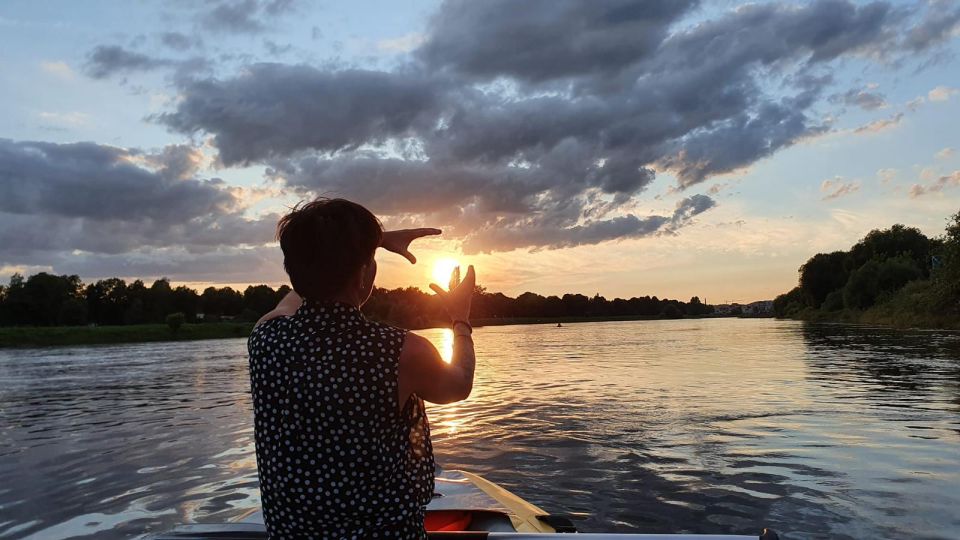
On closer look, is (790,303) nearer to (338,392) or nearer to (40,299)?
(40,299)

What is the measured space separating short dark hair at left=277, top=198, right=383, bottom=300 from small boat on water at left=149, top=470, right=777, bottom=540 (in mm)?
1848

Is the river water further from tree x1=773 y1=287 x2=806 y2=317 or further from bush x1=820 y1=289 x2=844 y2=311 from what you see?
tree x1=773 y1=287 x2=806 y2=317

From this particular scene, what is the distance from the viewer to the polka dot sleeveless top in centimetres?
244

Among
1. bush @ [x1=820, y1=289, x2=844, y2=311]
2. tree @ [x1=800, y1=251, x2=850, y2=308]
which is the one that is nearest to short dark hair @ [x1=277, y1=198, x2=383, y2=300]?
bush @ [x1=820, y1=289, x2=844, y2=311]

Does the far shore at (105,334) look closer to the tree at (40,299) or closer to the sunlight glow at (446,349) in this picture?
the sunlight glow at (446,349)

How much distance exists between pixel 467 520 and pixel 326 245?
11.6 ft

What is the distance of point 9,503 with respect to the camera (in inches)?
358

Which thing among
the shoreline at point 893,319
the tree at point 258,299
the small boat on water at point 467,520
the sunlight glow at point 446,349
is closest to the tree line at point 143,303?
the tree at point 258,299

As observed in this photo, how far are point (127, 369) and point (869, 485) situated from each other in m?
36.6

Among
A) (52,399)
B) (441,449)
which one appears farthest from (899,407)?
(52,399)

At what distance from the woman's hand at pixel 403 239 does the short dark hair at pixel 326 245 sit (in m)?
0.32

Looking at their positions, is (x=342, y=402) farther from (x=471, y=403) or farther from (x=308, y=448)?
(x=471, y=403)

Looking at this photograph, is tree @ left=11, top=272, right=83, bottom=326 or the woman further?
tree @ left=11, top=272, right=83, bottom=326

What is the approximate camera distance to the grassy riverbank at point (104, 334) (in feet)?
254
